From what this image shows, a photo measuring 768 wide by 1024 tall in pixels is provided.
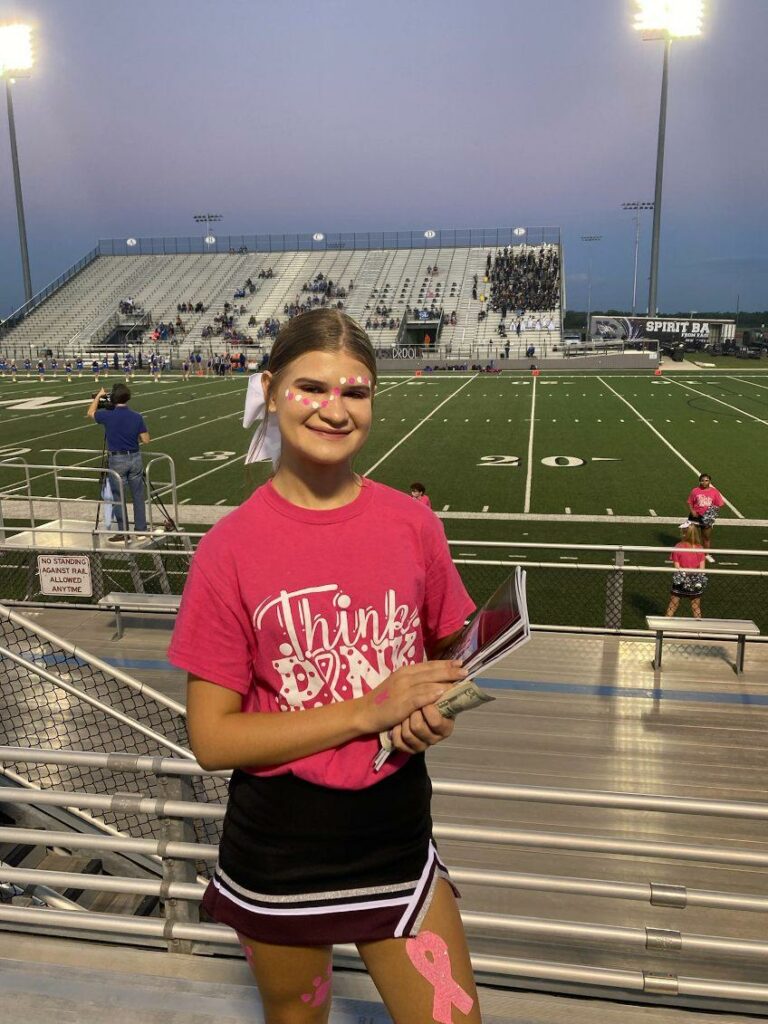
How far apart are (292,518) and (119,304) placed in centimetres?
7517

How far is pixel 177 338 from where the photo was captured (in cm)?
6366

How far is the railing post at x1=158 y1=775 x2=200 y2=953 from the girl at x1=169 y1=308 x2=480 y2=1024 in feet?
2.97

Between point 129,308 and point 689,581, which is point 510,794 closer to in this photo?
point 689,581

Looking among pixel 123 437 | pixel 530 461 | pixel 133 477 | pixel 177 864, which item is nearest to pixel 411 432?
pixel 530 461

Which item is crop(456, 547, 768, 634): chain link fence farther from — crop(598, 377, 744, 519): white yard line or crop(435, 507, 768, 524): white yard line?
crop(598, 377, 744, 519): white yard line

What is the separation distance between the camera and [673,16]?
179 ft

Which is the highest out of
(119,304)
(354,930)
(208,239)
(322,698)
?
(208,239)

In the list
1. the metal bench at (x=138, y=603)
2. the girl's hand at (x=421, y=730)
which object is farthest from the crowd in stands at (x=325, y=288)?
the girl's hand at (x=421, y=730)

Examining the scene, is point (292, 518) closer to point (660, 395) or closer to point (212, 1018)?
point (212, 1018)

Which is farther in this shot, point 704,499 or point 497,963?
point 704,499

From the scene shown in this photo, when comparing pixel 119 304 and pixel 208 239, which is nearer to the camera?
pixel 119 304

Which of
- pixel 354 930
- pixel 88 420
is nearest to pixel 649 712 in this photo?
pixel 354 930

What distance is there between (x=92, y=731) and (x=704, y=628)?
5.08 meters

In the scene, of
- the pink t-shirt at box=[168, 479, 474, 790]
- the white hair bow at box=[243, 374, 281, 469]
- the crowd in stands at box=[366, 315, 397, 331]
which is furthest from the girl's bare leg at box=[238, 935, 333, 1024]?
the crowd in stands at box=[366, 315, 397, 331]
